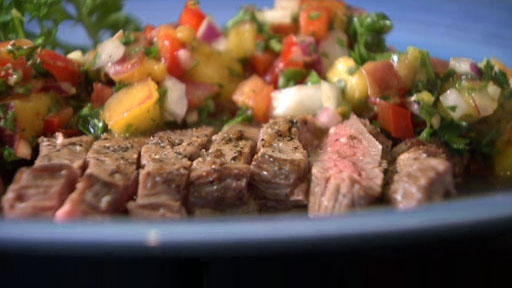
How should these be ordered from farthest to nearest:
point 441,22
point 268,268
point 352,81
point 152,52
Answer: point 441,22, point 152,52, point 352,81, point 268,268

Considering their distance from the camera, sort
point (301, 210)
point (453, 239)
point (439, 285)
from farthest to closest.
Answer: point (301, 210), point (439, 285), point (453, 239)

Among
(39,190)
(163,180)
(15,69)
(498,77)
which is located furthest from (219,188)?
(498,77)

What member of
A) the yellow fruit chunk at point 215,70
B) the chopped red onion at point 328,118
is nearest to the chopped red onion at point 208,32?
the yellow fruit chunk at point 215,70

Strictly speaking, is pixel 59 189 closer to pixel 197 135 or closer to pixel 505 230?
pixel 197 135

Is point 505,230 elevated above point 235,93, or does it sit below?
below

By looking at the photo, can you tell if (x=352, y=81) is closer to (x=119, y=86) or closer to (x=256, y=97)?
(x=256, y=97)

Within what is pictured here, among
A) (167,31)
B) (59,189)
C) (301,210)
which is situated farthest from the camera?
(167,31)

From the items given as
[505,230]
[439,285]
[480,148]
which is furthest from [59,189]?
[480,148]
